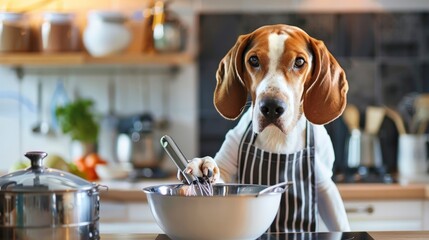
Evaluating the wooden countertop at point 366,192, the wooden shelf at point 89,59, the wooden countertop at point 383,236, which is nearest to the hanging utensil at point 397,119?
the wooden countertop at point 366,192

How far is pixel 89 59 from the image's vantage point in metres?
2.79

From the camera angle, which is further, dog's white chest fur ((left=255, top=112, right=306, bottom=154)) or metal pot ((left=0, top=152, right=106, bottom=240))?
dog's white chest fur ((left=255, top=112, right=306, bottom=154))

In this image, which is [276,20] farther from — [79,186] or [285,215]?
[79,186]

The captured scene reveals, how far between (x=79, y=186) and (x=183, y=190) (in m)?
0.17

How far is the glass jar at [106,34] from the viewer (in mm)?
2777

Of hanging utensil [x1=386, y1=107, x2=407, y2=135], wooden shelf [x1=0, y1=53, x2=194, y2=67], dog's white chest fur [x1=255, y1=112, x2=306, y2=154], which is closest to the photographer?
dog's white chest fur [x1=255, y1=112, x2=306, y2=154]

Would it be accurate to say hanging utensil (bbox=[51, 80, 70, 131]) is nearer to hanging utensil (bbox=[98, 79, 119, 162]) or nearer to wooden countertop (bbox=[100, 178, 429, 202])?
hanging utensil (bbox=[98, 79, 119, 162])

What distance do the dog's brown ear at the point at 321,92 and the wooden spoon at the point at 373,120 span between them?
1.85 metres

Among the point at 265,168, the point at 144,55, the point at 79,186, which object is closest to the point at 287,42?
the point at 265,168

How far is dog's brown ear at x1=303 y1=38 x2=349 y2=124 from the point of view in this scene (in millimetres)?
1075

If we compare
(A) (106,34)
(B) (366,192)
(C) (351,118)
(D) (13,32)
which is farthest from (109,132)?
(B) (366,192)

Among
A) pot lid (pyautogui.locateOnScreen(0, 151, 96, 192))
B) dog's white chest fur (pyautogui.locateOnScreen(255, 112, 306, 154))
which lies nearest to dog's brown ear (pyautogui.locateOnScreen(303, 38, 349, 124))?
dog's white chest fur (pyautogui.locateOnScreen(255, 112, 306, 154))

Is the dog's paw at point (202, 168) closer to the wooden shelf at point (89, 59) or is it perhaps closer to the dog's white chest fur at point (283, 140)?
the dog's white chest fur at point (283, 140)

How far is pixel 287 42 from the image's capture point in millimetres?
1062
